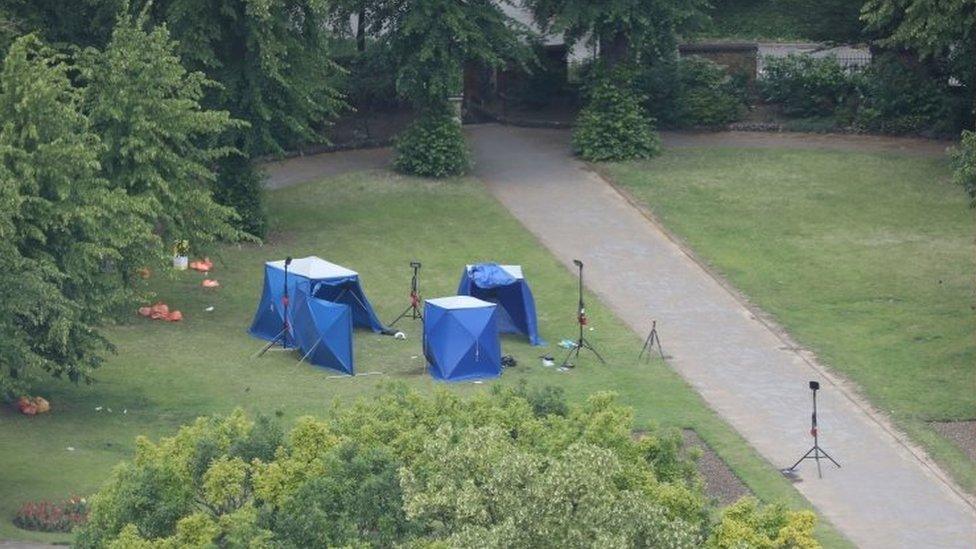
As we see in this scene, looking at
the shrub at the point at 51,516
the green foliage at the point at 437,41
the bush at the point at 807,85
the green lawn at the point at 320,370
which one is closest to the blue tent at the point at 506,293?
the green lawn at the point at 320,370

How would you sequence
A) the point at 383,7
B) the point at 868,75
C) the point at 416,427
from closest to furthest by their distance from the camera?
the point at 416,427
the point at 383,7
the point at 868,75

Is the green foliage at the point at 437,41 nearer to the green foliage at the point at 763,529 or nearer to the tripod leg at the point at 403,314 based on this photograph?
the tripod leg at the point at 403,314

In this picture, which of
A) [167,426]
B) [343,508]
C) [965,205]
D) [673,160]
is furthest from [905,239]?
[343,508]

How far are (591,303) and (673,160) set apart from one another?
32.7 feet

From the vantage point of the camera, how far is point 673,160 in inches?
1763

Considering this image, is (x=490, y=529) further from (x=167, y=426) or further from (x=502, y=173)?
(x=502, y=173)

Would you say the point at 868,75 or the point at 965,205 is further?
the point at 868,75

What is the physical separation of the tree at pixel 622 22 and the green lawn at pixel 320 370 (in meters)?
4.77

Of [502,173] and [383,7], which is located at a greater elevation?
[383,7]

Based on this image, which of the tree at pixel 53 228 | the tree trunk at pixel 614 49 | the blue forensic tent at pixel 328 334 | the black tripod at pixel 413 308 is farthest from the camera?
the tree trunk at pixel 614 49

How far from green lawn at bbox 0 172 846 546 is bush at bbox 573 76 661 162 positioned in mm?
3397

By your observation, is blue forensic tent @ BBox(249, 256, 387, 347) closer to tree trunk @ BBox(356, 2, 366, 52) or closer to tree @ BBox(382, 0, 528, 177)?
tree @ BBox(382, 0, 528, 177)

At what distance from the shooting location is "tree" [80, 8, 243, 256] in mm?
31109

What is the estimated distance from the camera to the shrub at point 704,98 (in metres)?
47.5
